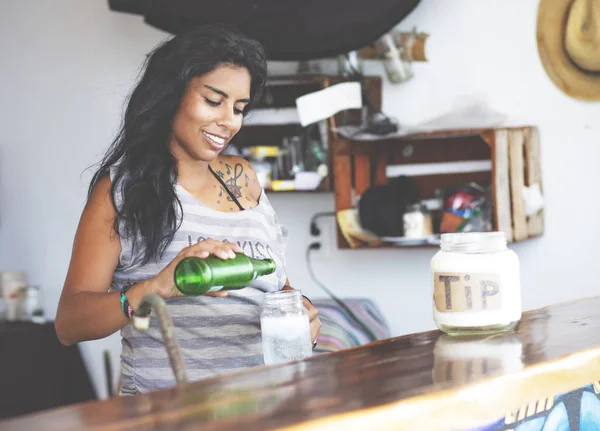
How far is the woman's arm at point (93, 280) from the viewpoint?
5.08ft

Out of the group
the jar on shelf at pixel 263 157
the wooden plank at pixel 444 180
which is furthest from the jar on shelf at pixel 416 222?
the jar on shelf at pixel 263 157

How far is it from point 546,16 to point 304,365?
7.07 feet

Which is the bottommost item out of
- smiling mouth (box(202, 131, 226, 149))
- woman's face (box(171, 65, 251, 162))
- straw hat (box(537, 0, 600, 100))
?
smiling mouth (box(202, 131, 226, 149))

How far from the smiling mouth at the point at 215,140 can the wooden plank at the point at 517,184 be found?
4.53 feet

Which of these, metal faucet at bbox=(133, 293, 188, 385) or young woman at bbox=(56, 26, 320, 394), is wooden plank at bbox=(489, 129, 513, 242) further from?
metal faucet at bbox=(133, 293, 188, 385)

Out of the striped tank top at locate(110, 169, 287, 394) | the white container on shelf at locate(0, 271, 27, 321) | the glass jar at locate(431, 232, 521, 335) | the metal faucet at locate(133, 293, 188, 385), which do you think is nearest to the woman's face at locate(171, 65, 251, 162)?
the striped tank top at locate(110, 169, 287, 394)

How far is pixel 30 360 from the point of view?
3.43 meters

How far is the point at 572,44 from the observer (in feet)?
9.51

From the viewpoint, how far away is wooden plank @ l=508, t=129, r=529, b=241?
9.32 feet

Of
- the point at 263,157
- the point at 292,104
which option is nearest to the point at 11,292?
the point at 263,157

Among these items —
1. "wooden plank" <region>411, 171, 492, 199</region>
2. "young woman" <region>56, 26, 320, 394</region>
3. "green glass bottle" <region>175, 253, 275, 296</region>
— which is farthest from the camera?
"wooden plank" <region>411, 171, 492, 199</region>

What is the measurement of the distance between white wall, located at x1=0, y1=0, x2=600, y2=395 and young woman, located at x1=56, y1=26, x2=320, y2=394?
4.71ft

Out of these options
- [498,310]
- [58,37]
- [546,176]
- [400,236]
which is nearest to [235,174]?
[498,310]

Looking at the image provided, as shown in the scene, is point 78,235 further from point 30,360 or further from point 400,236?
point 30,360
